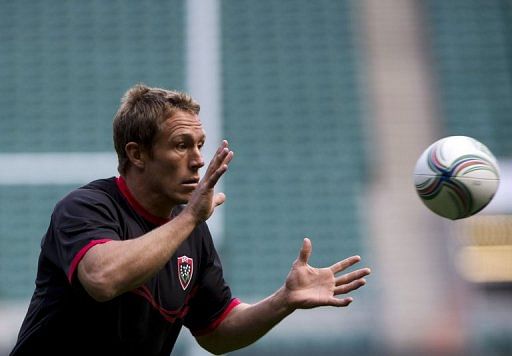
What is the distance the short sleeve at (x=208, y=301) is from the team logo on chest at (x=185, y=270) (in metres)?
0.19

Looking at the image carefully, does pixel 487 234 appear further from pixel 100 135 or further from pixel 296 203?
pixel 100 135

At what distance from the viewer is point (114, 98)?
9.91 metres

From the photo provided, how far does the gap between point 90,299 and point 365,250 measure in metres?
5.84

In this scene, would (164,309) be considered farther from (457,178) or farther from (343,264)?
(457,178)

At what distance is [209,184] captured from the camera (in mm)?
2945

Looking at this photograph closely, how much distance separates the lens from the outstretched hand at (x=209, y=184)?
292 centimetres

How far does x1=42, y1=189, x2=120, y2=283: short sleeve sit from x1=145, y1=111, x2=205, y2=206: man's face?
0.79ft

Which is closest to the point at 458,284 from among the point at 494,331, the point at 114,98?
the point at 494,331

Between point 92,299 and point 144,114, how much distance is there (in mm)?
828

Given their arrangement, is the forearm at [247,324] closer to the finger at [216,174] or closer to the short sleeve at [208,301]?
the short sleeve at [208,301]

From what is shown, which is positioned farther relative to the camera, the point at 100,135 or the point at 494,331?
the point at 100,135

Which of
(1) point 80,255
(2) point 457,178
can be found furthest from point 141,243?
(2) point 457,178

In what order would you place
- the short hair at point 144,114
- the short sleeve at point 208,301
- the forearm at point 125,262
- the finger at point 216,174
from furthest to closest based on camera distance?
1. the short sleeve at point 208,301
2. the short hair at point 144,114
3. the finger at point 216,174
4. the forearm at point 125,262

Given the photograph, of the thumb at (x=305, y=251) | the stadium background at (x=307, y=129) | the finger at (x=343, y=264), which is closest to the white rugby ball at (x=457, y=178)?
the finger at (x=343, y=264)
